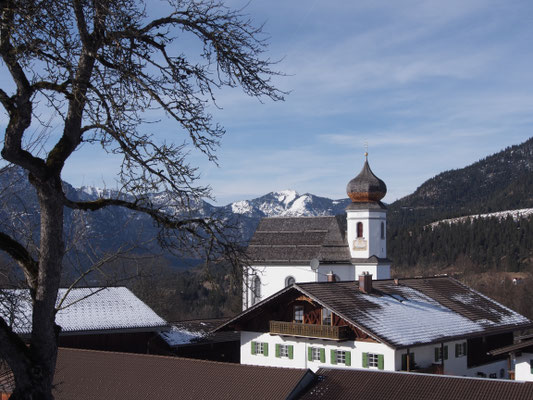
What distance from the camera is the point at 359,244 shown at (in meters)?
54.7

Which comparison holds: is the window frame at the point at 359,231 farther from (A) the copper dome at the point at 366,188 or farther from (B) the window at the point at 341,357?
(B) the window at the point at 341,357

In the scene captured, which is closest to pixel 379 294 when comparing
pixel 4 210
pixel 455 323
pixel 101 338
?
pixel 455 323

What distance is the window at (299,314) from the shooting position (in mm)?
34625

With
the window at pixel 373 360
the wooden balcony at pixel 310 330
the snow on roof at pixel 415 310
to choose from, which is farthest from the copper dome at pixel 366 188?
the window at pixel 373 360

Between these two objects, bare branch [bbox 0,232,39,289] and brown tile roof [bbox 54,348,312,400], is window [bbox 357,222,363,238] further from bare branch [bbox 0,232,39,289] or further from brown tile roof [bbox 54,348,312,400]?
bare branch [bbox 0,232,39,289]

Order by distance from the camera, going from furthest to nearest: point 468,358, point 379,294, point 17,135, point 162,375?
point 379,294 < point 468,358 < point 162,375 < point 17,135

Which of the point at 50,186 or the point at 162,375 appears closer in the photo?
the point at 50,186

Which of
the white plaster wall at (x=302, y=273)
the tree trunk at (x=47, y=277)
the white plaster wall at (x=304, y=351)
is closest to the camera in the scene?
the tree trunk at (x=47, y=277)

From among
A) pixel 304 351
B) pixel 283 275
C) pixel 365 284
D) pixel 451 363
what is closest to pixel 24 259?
pixel 304 351

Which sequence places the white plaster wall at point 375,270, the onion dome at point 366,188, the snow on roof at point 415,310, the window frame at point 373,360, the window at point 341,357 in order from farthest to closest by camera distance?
the onion dome at point 366,188, the white plaster wall at point 375,270, the window at point 341,357, the snow on roof at point 415,310, the window frame at point 373,360

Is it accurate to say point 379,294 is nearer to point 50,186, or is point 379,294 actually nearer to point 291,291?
point 291,291

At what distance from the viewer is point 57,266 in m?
6.34

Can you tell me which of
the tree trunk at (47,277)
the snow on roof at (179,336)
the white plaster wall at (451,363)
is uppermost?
the tree trunk at (47,277)

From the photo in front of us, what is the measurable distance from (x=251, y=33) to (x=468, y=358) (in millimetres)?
30298
